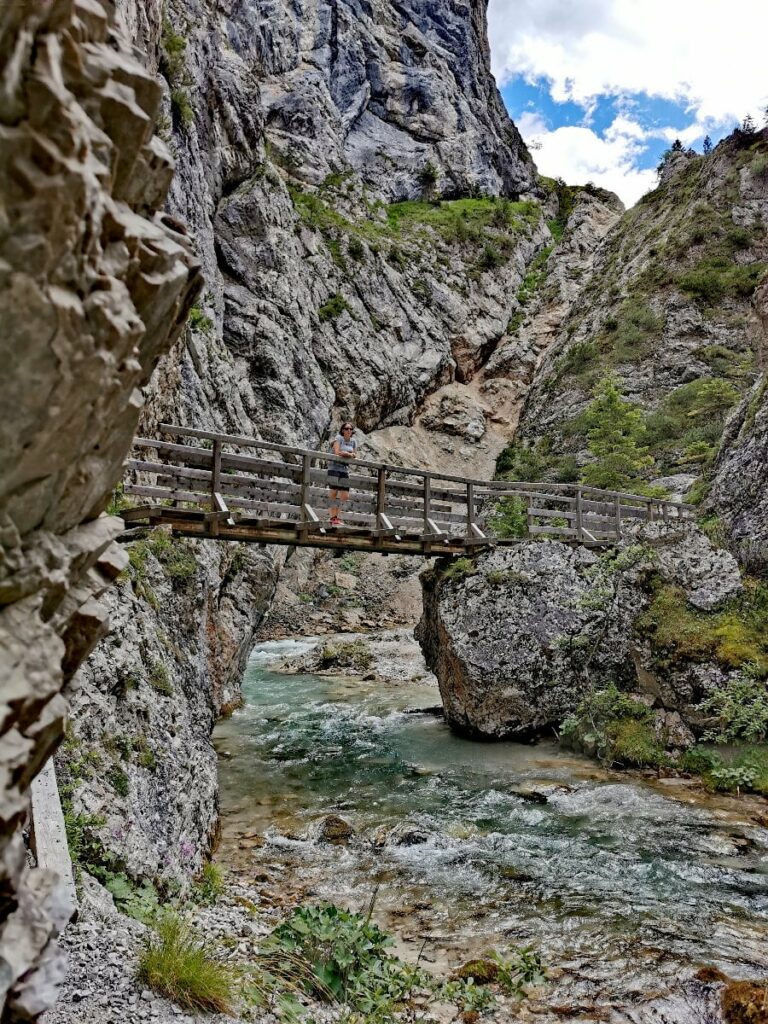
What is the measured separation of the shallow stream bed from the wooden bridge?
189 inches

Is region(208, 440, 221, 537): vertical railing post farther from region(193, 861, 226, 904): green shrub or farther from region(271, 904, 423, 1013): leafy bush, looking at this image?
region(271, 904, 423, 1013): leafy bush

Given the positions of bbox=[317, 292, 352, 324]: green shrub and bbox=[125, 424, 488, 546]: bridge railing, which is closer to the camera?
bbox=[125, 424, 488, 546]: bridge railing

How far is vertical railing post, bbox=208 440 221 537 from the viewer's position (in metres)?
12.2

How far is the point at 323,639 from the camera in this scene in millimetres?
28797

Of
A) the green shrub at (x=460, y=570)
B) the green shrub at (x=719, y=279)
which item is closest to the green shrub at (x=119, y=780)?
the green shrub at (x=460, y=570)

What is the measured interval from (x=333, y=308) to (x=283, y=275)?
20.9 feet

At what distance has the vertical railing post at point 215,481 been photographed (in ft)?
40.0

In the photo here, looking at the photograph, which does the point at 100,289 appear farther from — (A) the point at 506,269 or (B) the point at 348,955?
(A) the point at 506,269

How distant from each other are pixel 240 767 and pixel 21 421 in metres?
12.0

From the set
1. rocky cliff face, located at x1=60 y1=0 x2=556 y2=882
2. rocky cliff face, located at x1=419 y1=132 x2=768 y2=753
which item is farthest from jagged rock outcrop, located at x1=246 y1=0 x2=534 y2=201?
rocky cliff face, located at x1=419 y1=132 x2=768 y2=753

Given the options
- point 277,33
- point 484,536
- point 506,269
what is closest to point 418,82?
point 277,33

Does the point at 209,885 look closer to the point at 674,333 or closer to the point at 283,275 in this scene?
the point at 283,275

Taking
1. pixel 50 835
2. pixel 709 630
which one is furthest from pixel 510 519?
pixel 50 835

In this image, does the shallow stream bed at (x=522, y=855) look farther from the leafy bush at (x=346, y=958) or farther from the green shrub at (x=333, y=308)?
the green shrub at (x=333, y=308)
